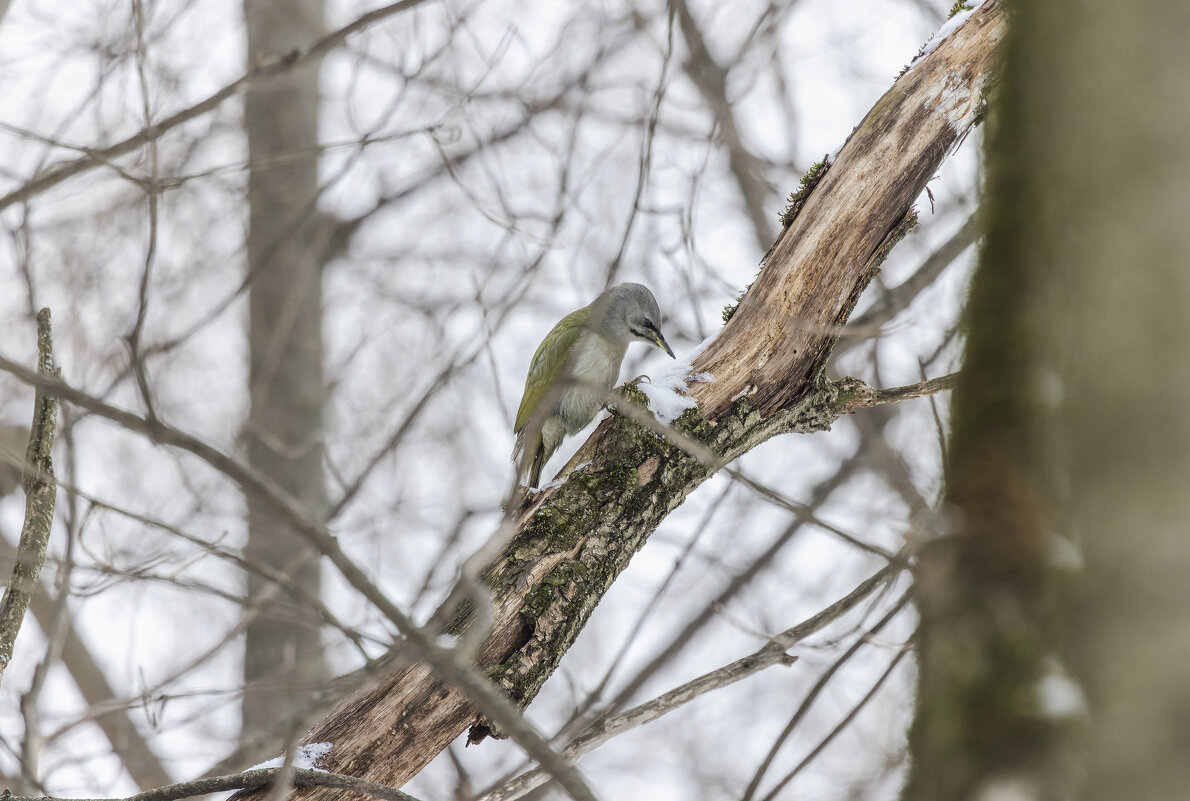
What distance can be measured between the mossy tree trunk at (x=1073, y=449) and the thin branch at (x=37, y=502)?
229 cm

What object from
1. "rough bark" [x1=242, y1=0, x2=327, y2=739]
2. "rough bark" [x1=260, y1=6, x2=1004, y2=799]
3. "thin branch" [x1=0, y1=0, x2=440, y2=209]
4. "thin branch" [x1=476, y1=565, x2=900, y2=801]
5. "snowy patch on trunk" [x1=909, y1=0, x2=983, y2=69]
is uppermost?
"rough bark" [x1=242, y1=0, x2=327, y2=739]

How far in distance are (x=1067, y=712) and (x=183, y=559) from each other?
4070 mm

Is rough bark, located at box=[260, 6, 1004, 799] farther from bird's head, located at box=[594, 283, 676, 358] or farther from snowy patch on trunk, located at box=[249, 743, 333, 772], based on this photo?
bird's head, located at box=[594, 283, 676, 358]

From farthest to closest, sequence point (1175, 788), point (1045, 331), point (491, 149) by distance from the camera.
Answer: point (491, 149), point (1045, 331), point (1175, 788)

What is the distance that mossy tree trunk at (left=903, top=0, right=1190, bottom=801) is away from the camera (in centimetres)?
67

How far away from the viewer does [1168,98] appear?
69cm

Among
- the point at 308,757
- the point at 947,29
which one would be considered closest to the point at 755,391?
the point at 947,29

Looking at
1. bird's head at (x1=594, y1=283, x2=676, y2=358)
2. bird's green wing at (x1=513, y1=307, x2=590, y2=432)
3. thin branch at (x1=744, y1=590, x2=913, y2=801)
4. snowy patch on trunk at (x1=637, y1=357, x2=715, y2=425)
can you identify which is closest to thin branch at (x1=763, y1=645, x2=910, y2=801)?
thin branch at (x1=744, y1=590, x2=913, y2=801)

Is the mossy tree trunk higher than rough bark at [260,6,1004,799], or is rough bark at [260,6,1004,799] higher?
rough bark at [260,6,1004,799]

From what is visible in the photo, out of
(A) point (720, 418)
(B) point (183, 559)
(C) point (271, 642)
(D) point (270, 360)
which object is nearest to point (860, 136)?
(A) point (720, 418)

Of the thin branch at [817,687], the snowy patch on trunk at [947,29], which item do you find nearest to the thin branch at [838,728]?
the thin branch at [817,687]

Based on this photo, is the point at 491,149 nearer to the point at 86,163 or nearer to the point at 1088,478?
the point at 86,163

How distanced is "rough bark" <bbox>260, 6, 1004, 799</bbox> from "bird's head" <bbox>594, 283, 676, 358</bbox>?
78.5 inches

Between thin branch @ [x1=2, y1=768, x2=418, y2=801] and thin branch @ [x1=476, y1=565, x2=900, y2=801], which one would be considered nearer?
thin branch @ [x1=2, y1=768, x2=418, y2=801]
